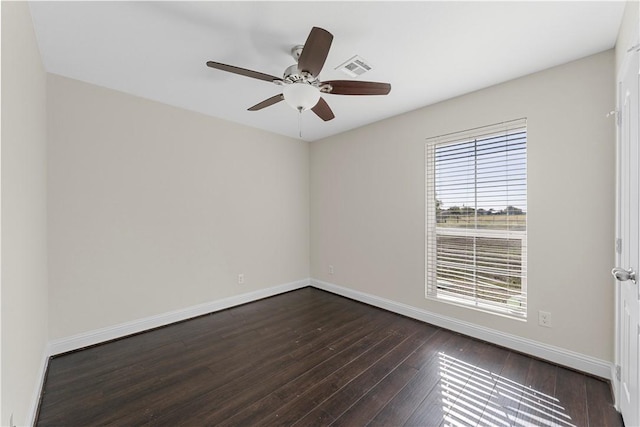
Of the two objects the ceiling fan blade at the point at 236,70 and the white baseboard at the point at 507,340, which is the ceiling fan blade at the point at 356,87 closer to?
the ceiling fan blade at the point at 236,70

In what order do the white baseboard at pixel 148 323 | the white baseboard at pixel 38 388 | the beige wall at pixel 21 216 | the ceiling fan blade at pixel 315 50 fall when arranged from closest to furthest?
the beige wall at pixel 21 216 < the ceiling fan blade at pixel 315 50 < the white baseboard at pixel 38 388 < the white baseboard at pixel 148 323

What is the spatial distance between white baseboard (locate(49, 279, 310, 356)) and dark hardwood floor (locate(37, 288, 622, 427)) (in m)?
0.09

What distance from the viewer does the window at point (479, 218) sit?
8.04 feet

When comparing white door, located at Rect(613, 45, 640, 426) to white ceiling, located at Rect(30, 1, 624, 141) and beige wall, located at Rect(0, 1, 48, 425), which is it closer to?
white ceiling, located at Rect(30, 1, 624, 141)

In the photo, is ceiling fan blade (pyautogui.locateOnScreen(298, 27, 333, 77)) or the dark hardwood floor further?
the dark hardwood floor

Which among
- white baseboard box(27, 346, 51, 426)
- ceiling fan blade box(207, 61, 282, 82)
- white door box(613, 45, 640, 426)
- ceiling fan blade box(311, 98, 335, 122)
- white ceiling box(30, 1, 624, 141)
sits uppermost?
white ceiling box(30, 1, 624, 141)

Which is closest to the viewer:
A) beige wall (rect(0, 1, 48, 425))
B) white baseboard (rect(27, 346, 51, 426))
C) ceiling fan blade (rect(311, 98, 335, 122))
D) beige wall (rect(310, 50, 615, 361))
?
beige wall (rect(0, 1, 48, 425))

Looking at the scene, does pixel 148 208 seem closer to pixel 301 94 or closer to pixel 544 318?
pixel 301 94

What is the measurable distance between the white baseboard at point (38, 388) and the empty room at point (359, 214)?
0.10 ft

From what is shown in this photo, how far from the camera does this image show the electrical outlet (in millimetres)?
2256

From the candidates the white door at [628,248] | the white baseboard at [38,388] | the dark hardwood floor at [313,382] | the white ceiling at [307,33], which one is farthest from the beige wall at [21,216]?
the white door at [628,248]

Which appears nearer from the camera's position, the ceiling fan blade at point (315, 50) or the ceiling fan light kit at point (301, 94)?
the ceiling fan blade at point (315, 50)

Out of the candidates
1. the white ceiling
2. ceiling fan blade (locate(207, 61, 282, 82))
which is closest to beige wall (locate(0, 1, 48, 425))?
the white ceiling

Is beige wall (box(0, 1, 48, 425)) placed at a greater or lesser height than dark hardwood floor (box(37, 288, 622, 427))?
greater
